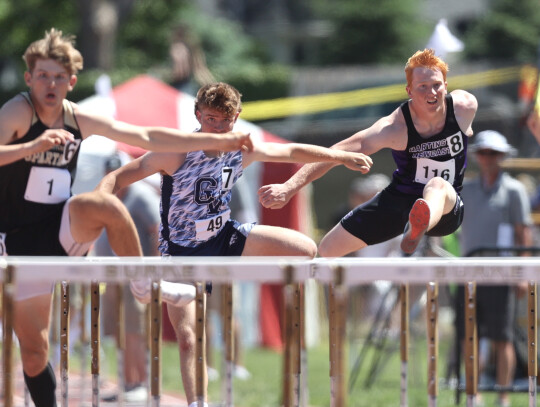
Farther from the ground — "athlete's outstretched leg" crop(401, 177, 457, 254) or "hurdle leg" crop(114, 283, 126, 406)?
"athlete's outstretched leg" crop(401, 177, 457, 254)

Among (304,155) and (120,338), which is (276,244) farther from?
(120,338)

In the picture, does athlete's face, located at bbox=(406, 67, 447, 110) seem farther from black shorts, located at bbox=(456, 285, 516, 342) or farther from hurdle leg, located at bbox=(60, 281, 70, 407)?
black shorts, located at bbox=(456, 285, 516, 342)

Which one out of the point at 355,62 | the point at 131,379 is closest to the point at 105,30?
the point at 131,379

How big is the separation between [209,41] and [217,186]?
44.2 meters

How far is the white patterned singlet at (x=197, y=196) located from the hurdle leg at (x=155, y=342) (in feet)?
2.57

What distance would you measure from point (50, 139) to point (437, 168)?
2.08 metres

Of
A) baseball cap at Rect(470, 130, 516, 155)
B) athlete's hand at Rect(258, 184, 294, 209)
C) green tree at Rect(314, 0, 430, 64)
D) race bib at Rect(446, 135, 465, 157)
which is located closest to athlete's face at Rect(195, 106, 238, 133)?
athlete's hand at Rect(258, 184, 294, 209)

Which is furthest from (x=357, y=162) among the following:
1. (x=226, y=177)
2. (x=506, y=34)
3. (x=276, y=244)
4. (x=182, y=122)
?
(x=506, y=34)

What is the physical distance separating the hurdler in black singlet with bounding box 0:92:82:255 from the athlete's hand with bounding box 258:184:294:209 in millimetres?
977

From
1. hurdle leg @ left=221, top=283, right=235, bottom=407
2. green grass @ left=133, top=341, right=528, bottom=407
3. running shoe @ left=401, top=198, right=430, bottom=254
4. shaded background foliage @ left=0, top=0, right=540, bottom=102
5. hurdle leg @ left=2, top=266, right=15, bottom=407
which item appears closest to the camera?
hurdle leg @ left=2, top=266, right=15, bottom=407

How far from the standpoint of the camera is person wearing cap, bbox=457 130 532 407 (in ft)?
28.9

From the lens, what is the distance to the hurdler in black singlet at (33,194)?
213 inches

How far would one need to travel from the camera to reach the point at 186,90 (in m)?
13.2

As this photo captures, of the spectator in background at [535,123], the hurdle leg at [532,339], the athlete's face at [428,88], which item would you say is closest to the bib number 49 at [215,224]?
the athlete's face at [428,88]
